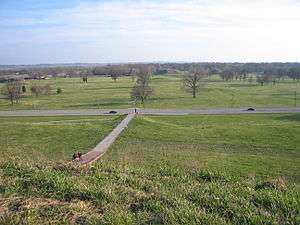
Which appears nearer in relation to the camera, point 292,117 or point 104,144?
point 104,144

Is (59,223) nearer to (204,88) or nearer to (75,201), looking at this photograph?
(75,201)

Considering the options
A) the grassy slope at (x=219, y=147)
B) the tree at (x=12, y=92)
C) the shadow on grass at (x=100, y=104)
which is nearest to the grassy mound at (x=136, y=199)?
the grassy slope at (x=219, y=147)

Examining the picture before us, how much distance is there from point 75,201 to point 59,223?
1053 mm

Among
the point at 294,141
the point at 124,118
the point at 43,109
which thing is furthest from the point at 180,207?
the point at 43,109

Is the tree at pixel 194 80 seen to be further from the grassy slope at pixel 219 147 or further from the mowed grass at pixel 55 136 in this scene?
the mowed grass at pixel 55 136

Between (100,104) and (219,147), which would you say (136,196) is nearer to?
(219,147)

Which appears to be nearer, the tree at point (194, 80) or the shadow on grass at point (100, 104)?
the shadow on grass at point (100, 104)

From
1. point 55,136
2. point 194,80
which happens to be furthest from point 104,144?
point 194,80

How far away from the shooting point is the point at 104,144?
4081 centimetres

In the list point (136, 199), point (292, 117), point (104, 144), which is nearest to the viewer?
point (136, 199)

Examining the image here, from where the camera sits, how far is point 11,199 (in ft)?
28.1

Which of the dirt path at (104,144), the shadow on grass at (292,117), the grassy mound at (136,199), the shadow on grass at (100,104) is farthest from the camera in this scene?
the shadow on grass at (100,104)

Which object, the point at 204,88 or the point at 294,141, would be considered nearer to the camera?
the point at 294,141

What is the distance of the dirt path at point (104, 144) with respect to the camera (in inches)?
1260
